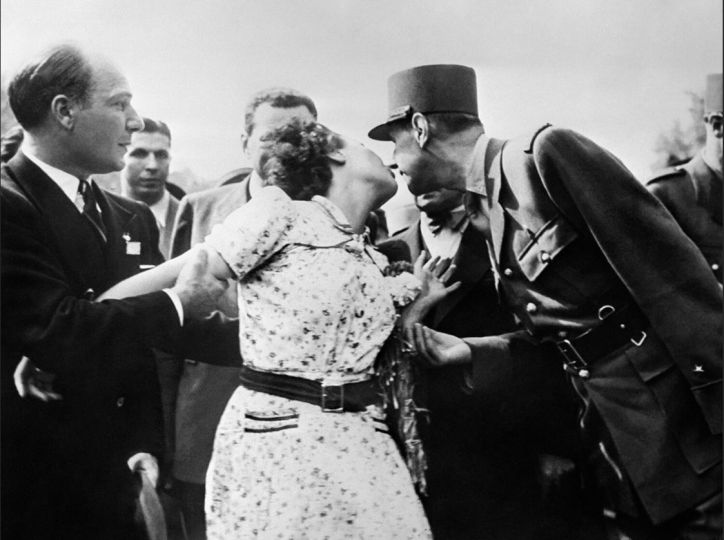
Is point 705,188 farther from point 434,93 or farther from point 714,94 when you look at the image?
point 434,93

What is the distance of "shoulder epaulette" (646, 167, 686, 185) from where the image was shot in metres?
3.11

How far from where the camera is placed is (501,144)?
10.1 feet

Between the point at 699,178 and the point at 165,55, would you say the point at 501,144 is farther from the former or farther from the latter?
the point at 165,55

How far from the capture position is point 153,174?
10.8ft

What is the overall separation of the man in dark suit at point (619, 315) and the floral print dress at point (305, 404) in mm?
278

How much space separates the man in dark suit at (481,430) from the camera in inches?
121

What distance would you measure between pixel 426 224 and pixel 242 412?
0.92 m

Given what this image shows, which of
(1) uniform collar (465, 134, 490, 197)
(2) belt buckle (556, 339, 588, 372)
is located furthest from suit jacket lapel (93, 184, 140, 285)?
(2) belt buckle (556, 339, 588, 372)

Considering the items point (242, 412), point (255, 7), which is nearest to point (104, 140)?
point (255, 7)

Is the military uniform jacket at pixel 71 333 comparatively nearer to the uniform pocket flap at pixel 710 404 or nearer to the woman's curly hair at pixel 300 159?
the woman's curly hair at pixel 300 159

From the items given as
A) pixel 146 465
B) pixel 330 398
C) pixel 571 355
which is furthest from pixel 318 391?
pixel 571 355

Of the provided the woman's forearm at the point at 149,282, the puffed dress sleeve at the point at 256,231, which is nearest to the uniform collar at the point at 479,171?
the puffed dress sleeve at the point at 256,231

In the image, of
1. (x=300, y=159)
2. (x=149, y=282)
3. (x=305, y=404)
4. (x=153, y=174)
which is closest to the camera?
(x=305, y=404)

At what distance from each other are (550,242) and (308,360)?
903 mm
